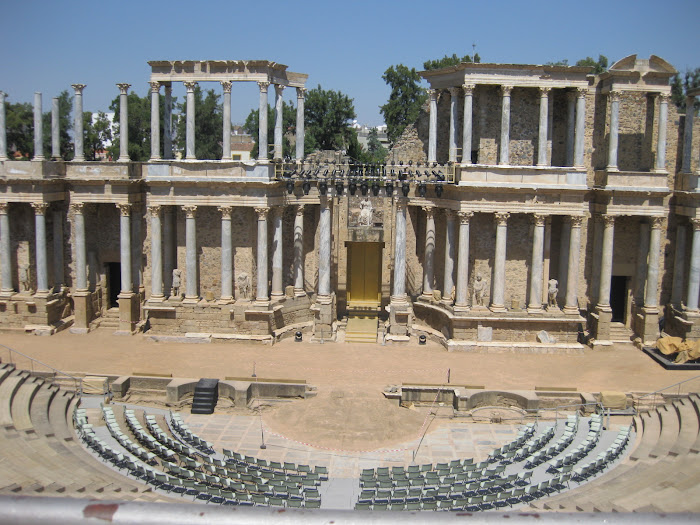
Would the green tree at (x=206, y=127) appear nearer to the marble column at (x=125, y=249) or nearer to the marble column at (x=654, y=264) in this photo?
the marble column at (x=125, y=249)

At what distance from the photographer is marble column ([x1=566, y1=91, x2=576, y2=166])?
1460 inches

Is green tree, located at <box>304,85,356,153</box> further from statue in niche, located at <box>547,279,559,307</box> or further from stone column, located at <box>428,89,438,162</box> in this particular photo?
statue in niche, located at <box>547,279,559,307</box>

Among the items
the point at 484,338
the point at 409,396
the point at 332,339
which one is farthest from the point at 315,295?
the point at 409,396

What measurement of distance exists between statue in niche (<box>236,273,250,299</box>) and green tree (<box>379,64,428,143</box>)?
46031 millimetres

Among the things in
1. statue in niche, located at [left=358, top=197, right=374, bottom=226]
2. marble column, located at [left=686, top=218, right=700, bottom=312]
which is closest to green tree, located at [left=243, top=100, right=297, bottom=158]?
statue in niche, located at [left=358, top=197, right=374, bottom=226]

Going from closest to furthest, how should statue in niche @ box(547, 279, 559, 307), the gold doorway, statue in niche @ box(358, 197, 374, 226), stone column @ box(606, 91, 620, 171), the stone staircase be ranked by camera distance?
1. the stone staircase
2. stone column @ box(606, 91, 620, 171)
3. statue in niche @ box(547, 279, 559, 307)
4. the gold doorway
5. statue in niche @ box(358, 197, 374, 226)

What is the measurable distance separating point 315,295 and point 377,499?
21.7m

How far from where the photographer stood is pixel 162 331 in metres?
37.3

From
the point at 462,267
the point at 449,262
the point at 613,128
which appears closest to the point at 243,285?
the point at 449,262

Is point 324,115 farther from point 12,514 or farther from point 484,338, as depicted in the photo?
point 12,514

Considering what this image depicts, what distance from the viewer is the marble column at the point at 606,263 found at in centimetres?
3641

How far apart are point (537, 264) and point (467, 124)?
Result: 8.09 meters

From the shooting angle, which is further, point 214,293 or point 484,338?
point 214,293

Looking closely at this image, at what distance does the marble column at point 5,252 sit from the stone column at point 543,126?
2832 cm
